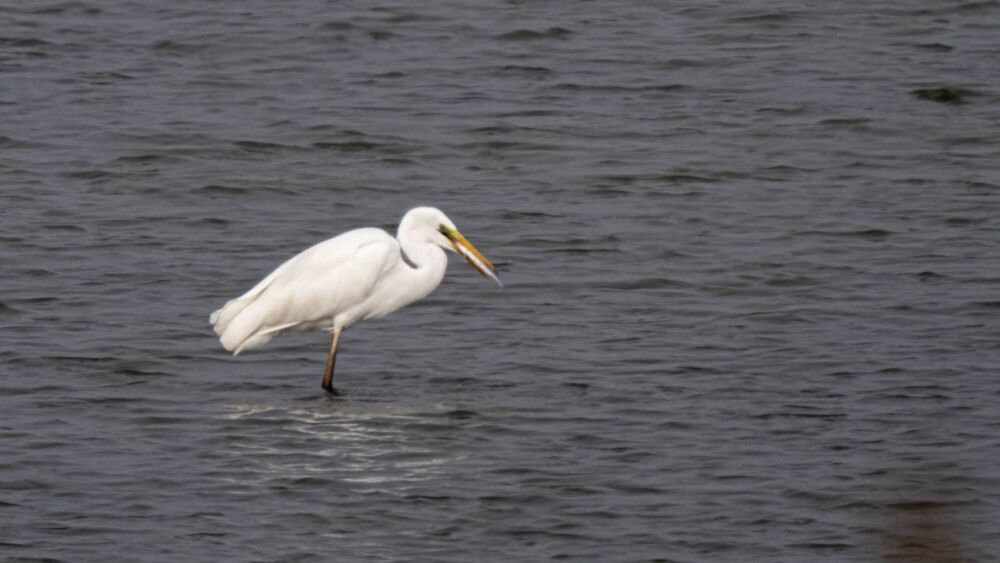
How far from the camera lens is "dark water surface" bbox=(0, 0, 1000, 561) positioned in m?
6.43

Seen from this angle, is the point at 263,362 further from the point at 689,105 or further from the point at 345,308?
the point at 689,105

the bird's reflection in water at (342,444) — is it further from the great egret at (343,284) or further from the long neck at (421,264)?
the long neck at (421,264)

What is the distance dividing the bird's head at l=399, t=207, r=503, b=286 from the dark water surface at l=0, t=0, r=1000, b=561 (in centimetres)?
49

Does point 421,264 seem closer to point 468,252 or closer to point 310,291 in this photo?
point 468,252

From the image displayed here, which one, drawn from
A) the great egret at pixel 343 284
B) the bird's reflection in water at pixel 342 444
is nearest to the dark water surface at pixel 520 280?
the bird's reflection in water at pixel 342 444

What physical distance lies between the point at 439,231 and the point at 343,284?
0.59 meters

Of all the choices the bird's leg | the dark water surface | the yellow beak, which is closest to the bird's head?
the yellow beak

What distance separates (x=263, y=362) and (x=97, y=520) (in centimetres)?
267

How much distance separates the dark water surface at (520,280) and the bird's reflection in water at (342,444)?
2 centimetres

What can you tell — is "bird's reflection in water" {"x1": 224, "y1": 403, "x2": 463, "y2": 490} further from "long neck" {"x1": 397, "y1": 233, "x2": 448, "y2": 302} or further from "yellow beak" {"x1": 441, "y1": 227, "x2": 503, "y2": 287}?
"yellow beak" {"x1": 441, "y1": 227, "x2": 503, "y2": 287}

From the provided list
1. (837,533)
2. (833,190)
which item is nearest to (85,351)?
(837,533)

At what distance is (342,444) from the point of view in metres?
7.38

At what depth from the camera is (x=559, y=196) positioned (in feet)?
41.1

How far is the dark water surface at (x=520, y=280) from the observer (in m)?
6.43
